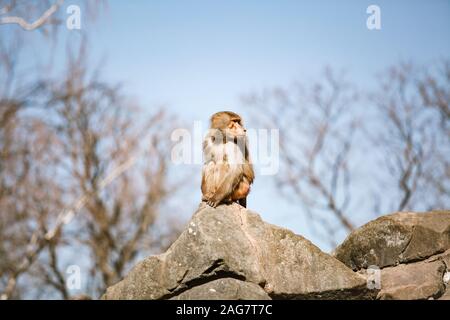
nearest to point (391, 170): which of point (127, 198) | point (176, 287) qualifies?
point (127, 198)

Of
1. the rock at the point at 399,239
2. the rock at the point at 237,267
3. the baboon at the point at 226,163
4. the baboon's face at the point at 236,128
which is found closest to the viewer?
the rock at the point at 237,267

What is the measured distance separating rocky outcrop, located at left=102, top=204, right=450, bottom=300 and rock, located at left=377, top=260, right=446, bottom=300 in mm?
15

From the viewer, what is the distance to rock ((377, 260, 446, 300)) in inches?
338

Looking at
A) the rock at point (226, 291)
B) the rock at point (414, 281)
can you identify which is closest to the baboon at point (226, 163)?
the rock at point (226, 291)

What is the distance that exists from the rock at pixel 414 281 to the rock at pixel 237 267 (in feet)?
0.95

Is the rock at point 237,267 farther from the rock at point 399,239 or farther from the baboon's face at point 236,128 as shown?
the baboon's face at point 236,128

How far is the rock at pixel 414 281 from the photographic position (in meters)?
8.59

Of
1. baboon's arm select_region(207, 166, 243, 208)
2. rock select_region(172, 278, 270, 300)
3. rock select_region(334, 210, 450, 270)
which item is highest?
baboon's arm select_region(207, 166, 243, 208)

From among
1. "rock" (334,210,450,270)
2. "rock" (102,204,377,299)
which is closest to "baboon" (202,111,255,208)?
"rock" (102,204,377,299)

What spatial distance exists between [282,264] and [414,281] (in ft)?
6.82

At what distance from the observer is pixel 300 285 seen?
27.5 feet

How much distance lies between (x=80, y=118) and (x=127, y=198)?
4.08 m

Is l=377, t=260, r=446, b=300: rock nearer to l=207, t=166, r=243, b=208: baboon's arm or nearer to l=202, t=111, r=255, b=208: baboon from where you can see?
l=202, t=111, r=255, b=208: baboon
